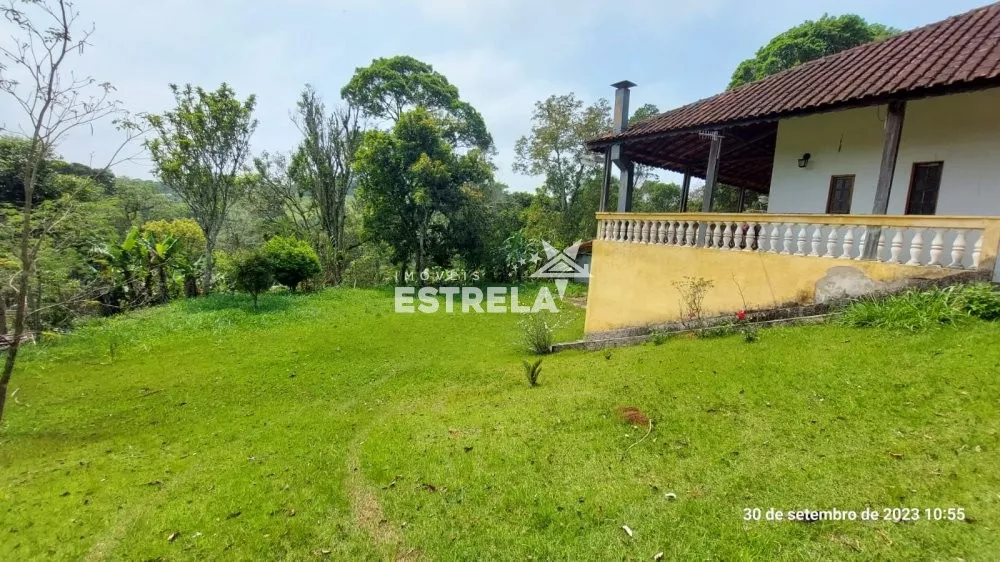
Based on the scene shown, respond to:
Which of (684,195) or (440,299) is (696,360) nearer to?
(684,195)

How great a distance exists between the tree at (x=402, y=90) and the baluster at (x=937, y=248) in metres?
20.2

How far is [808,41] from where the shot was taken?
18.9 meters

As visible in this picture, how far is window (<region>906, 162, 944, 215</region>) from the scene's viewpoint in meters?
6.66

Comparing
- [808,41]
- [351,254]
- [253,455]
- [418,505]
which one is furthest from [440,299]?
[808,41]

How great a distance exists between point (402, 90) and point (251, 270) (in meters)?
15.1

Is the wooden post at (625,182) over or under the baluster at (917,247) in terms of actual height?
over

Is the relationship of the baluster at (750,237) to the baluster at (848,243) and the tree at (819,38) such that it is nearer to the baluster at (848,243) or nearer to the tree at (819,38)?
the baluster at (848,243)

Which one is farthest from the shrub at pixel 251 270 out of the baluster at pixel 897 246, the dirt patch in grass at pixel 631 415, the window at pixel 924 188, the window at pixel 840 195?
the window at pixel 924 188

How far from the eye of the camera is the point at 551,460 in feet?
11.4

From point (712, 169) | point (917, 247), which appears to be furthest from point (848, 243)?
point (712, 169)

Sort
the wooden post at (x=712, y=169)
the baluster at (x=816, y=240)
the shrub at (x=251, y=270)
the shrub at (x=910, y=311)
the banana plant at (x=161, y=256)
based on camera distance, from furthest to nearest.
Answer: the banana plant at (x=161, y=256) → the shrub at (x=251, y=270) → the wooden post at (x=712, y=169) → the baluster at (x=816, y=240) → the shrub at (x=910, y=311)

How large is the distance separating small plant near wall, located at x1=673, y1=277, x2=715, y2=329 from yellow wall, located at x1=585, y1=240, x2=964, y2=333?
7 centimetres

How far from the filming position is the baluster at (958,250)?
4734 mm

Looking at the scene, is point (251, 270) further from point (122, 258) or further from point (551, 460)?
point (551, 460)
